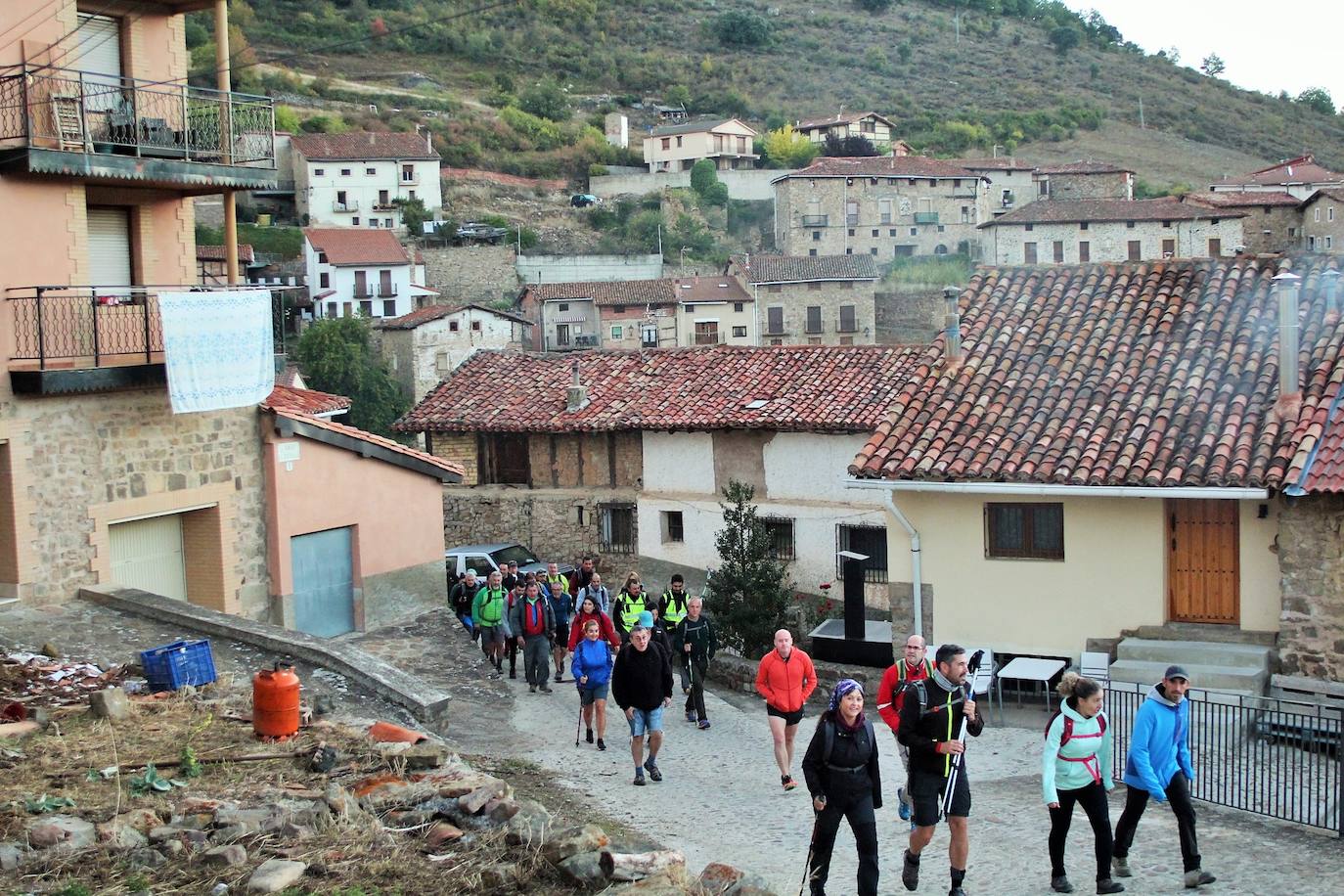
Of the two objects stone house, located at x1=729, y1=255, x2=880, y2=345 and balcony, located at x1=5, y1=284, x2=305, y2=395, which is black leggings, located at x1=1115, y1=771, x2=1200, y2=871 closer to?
balcony, located at x1=5, y1=284, x2=305, y2=395

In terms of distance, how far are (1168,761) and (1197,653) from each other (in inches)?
226

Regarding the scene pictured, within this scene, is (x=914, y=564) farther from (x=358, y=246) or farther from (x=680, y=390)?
(x=358, y=246)

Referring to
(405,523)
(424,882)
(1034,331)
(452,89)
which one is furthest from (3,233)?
(452,89)

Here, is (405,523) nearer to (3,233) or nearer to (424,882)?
(3,233)

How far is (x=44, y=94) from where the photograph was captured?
48.3ft

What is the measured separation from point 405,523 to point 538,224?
75.1m

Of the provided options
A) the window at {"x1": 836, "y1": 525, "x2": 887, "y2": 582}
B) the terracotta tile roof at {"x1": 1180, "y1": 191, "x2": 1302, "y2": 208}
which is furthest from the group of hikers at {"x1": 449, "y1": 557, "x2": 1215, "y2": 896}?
the terracotta tile roof at {"x1": 1180, "y1": 191, "x2": 1302, "y2": 208}

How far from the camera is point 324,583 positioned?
17625 mm

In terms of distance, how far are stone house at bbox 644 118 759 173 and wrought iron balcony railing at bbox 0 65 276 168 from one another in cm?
8713

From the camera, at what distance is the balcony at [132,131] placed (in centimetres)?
1449

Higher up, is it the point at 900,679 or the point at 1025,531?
the point at 1025,531

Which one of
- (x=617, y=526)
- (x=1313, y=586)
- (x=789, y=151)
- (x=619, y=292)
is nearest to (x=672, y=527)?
(x=617, y=526)

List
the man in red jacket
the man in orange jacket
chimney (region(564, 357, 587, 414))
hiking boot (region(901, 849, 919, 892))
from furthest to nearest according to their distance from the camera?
chimney (region(564, 357, 587, 414)) → the man in orange jacket → the man in red jacket → hiking boot (region(901, 849, 919, 892))

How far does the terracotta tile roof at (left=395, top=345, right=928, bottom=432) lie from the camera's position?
2503 cm
